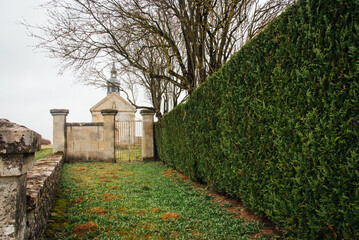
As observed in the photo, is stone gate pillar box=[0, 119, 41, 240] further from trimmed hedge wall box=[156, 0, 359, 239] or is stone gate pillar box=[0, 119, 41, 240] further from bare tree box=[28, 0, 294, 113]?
bare tree box=[28, 0, 294, 113]

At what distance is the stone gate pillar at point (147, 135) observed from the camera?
48.2 feet

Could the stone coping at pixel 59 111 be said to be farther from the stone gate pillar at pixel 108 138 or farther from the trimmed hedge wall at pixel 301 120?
the trimmed hedge wall at pixel 301 120

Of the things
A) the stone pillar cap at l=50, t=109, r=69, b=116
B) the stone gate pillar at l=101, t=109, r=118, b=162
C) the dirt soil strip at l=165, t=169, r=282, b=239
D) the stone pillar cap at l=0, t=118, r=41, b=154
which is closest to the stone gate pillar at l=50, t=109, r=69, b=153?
the stone pillar cap at l=50, t=109, r=69, b=116

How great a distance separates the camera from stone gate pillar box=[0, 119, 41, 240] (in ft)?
5.84

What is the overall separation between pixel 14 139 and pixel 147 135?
42.8 ft

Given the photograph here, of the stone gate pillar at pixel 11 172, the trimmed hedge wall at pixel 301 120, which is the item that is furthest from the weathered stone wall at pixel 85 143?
the stone gate pillar at pixel 11 172

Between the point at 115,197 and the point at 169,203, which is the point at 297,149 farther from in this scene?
the point at 115,197

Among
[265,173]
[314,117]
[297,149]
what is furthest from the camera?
[265,173]

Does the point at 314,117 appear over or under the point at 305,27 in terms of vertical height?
under

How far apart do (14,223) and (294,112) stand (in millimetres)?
2877

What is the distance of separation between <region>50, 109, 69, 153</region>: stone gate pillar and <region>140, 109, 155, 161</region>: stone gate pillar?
4.52 metres

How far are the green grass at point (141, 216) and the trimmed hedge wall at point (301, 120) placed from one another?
63 cm

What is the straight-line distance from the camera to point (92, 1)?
27.8 ft

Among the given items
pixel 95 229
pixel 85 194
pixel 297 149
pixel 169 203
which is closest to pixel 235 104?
pixel 297 149
